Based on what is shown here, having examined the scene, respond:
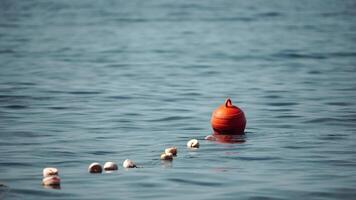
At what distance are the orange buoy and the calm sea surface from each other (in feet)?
1.30

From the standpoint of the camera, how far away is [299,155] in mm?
14742

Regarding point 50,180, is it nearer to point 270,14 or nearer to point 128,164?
point 128,164

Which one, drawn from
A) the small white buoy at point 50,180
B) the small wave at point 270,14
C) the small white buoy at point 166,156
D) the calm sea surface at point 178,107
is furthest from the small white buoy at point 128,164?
the small wave at point 270,14

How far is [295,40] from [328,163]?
1173 inches

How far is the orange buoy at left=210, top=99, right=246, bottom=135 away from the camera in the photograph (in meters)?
16.8

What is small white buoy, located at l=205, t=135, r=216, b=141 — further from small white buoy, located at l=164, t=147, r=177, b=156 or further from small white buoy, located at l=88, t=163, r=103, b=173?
small white buoy, located at l=88, t=163, r=103, b=173

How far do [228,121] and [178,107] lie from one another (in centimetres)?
511

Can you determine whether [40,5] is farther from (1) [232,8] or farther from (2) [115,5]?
(1) [232,8]

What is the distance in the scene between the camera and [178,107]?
71.5 feet

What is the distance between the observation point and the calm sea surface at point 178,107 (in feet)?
41.3

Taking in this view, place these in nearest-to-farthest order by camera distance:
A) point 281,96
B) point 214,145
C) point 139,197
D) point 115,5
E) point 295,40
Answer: point 139,197 < point 214,145 < point 281,96 < point 295,40 < point 115,5

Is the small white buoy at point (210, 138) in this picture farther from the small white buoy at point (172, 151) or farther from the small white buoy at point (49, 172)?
the small white buoy at point (49, 172)

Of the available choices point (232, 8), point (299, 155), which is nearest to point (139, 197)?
point (299, 155)

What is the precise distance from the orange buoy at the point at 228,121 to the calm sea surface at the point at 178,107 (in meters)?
0.40
